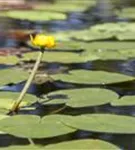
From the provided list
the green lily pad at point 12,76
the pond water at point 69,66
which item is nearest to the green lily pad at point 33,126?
the pond water at point 69,66

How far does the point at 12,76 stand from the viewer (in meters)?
1.89

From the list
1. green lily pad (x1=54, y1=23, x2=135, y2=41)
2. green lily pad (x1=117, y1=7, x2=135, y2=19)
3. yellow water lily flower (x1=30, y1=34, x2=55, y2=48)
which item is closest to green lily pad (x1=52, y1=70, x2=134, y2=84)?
yellow water lily flower (x1=30, y1=34, x2=55, y2=48)

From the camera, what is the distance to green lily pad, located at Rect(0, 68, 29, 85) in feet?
5.99

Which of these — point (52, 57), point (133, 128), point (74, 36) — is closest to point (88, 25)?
point (74, 36)

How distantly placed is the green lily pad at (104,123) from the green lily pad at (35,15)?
2.07 m

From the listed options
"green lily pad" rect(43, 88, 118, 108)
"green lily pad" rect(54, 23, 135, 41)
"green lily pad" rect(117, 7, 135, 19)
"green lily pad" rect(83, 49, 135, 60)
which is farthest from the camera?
"green lily pad" rect(117, 7, 135, 19)

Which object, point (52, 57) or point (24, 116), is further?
point (52, 57)

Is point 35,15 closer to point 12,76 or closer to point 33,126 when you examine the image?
point 12,76

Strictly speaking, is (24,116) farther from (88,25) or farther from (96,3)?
(96,3)

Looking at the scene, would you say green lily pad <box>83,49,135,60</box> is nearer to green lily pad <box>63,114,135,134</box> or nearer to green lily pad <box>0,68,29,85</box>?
green lily pad <box>0,68,29,85</box>

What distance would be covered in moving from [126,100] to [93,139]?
380 millimetres

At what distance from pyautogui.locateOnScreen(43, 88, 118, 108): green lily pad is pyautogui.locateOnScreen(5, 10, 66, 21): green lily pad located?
1804 millimetres

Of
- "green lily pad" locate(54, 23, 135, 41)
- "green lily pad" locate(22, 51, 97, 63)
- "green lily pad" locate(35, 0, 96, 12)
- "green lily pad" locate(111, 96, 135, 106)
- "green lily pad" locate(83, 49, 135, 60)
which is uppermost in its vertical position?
"green lily pad" locate(111, 96, 135, 106)

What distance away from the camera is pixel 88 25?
327 centimetres
